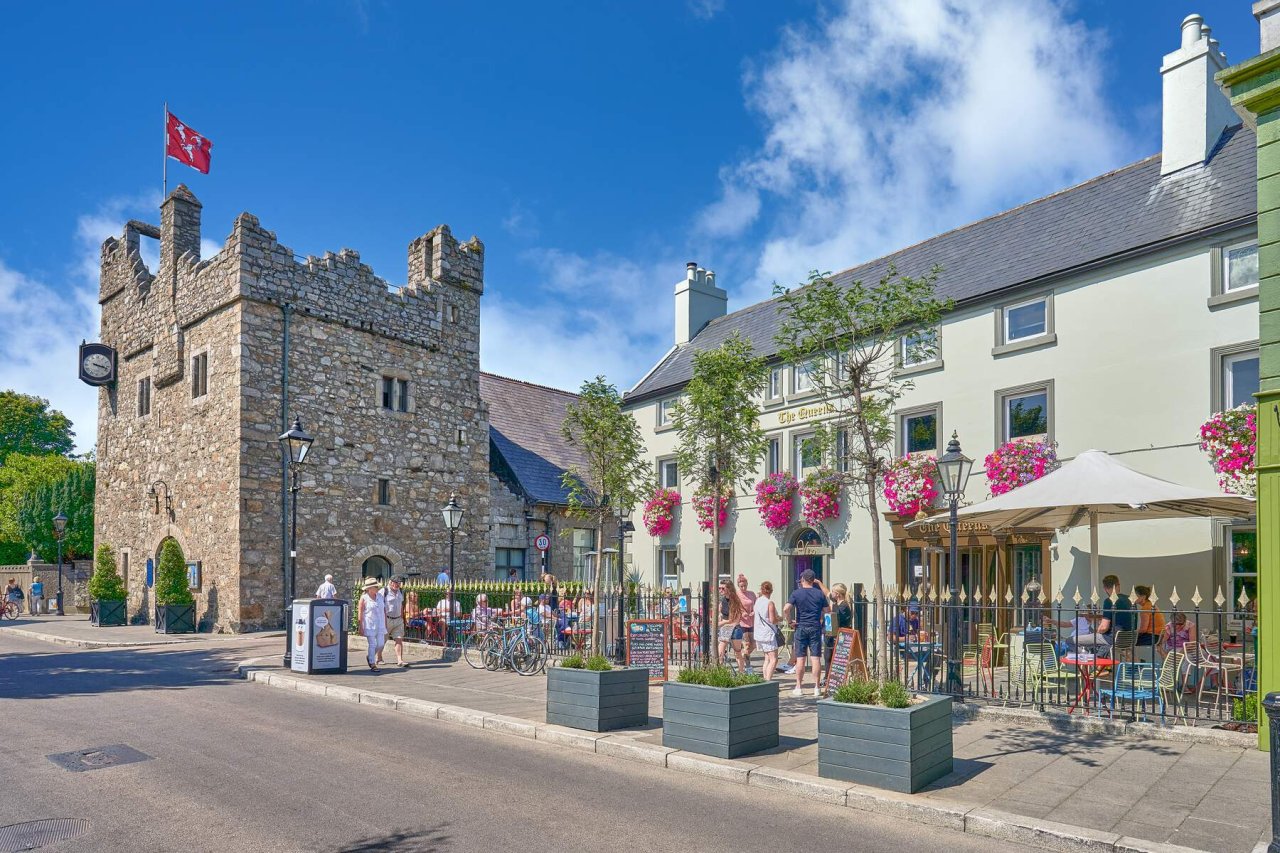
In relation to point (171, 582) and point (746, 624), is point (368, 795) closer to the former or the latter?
point (746, 624)

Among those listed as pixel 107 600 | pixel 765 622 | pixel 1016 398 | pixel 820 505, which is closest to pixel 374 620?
pixel 765 622

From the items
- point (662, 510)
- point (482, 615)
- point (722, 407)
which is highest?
point (722, 407)

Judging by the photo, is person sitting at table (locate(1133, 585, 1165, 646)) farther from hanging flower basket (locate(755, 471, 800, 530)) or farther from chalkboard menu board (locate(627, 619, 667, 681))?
hanging flower basket (locate(755, 471, 800, 530))

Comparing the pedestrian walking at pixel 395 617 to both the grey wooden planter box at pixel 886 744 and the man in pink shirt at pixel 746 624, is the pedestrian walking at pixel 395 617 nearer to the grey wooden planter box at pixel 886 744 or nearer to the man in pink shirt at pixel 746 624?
the man in pink shirt at pixel 746 624

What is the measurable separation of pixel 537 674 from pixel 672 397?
595 inches

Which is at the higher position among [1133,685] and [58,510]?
[58,510]

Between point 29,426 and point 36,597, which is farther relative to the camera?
point 29,426

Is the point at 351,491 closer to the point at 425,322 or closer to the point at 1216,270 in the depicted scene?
the point at 425,322

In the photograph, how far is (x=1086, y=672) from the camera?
33.9ft

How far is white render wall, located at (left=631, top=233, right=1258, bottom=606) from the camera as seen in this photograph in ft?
55.2

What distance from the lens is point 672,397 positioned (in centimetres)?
2909

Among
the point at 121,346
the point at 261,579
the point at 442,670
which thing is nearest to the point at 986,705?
the point at 442,670

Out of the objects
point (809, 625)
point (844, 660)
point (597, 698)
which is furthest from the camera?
point (809, 625)

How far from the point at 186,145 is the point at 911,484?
2427 centimetres
